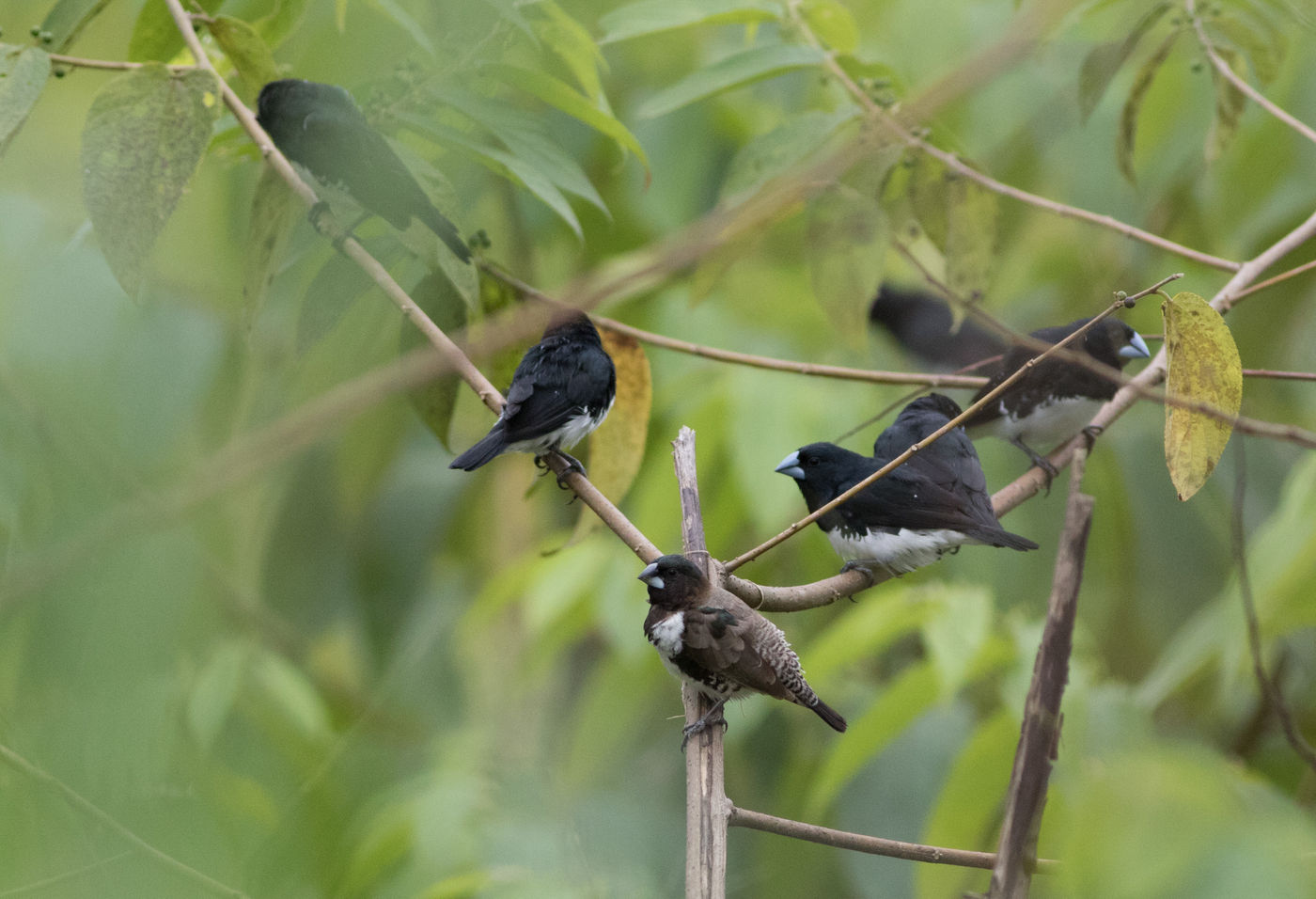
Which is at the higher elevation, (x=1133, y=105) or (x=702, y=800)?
(x=1133, y=105)

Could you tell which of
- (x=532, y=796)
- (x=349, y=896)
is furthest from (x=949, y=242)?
(x=532, y=796)

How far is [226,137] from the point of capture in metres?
2.03

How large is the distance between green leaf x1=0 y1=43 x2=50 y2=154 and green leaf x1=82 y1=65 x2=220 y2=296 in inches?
2.8

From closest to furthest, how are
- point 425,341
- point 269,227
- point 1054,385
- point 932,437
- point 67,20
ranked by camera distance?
Result: 1. point 932,437
2. point 67,20
3. point 269,227
4. point 425,341
5. point 1054,385

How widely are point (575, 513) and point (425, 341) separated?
2.21m

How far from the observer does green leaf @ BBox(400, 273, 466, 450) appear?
6.70 feet

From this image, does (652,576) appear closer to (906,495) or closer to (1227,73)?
(906,495)

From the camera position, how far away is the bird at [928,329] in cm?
456

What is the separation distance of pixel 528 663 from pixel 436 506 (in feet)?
2.04

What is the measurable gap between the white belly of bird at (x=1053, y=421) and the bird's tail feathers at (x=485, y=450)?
47.8 inches

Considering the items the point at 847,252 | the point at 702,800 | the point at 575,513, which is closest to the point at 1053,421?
the point at 847,252

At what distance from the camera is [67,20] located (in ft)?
5.44

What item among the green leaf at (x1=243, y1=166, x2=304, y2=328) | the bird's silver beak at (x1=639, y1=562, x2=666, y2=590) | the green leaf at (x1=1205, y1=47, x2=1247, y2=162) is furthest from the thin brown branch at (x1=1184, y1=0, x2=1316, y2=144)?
the green leaf at (x1=243, y1=166, x2=304, y2=328)

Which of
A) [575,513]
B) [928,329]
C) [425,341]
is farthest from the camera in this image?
[928,329]
